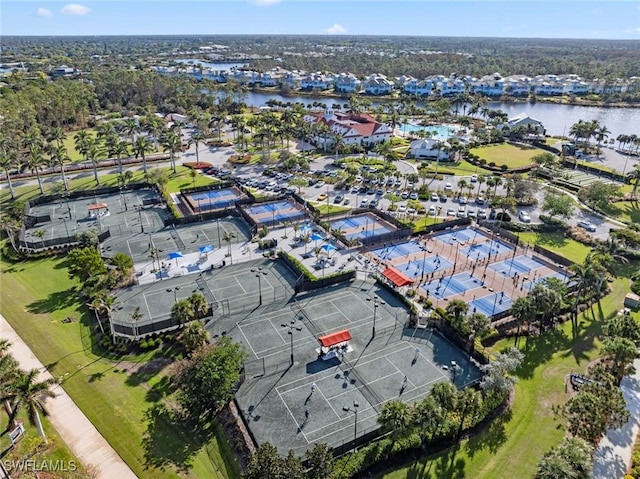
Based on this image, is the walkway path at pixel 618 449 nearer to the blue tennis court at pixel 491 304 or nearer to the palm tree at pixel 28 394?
the blue tennis court at pixel 491 304

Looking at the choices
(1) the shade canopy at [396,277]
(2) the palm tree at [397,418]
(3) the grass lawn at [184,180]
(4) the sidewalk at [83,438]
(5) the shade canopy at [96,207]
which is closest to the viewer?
(2) the palm tree at [397,418]

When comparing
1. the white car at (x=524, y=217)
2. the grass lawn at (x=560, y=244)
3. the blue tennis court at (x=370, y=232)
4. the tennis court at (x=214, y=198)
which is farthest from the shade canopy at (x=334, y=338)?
the white car at (x=524, y=217)

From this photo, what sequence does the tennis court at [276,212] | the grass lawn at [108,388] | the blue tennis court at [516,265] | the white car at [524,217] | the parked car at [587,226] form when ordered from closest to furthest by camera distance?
1. the grass lawn at [108,388]
2. the blue tennis court at [516,265]
3. the parked car at [587,226]
4. the tennis court at [276,212]
5. the white car at [524,217]

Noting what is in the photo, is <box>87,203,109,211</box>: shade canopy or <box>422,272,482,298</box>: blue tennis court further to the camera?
<box>87,203,109,211</box>: shade canopy

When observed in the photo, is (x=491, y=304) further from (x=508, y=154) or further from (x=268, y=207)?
(x=508, y=154)

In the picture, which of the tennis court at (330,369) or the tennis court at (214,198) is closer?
the tennis court at (330,369)

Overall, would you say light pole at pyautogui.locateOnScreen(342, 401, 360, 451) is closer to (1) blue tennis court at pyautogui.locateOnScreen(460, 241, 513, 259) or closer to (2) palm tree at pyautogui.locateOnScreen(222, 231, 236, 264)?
(2) palm tree at pyautogui.locateOnScreen(222, 231, 236, 264)

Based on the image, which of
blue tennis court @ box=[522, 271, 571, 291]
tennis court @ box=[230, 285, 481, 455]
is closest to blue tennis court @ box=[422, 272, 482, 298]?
blue tennis court @ box=[522, 271, 571, 291]
